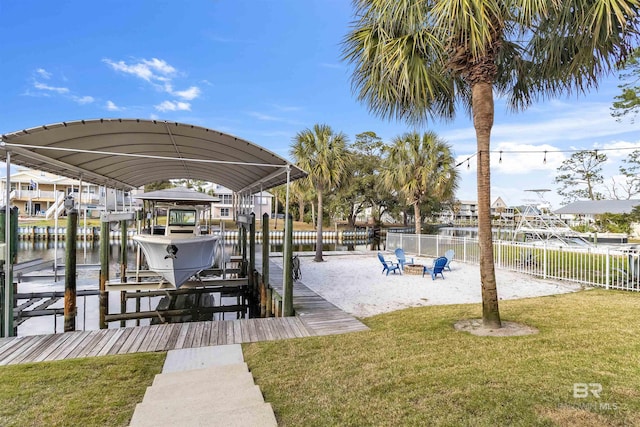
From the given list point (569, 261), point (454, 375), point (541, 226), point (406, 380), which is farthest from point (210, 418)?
point (541, 226)

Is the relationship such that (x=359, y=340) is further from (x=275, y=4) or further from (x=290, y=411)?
(x=275, y=4)

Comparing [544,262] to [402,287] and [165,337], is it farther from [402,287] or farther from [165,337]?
[165,337]

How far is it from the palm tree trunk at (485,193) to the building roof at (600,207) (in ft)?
111

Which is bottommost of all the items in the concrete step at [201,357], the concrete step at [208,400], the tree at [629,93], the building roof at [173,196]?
the concrete step at [201,357]

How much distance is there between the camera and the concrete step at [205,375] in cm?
367

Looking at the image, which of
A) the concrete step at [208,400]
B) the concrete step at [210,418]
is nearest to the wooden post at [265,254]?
the concrete step at [208,400]

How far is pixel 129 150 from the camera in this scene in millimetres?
7758

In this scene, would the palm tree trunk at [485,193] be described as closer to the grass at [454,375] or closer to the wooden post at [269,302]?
the grass at [454,375]

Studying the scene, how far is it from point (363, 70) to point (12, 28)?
64.8 ft

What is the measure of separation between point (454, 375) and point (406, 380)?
56 cm

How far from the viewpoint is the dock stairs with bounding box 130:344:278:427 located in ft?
8.94

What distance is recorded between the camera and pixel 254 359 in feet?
14.2

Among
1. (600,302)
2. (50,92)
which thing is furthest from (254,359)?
(50,92)

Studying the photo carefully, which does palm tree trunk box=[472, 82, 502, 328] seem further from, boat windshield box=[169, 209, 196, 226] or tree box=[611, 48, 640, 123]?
tree box=[611, 48, 640, 123]
